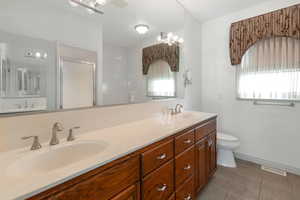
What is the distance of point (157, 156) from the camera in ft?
3.43

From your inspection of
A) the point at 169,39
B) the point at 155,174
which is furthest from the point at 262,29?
the point at 155,174

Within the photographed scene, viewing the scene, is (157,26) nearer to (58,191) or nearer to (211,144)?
(211,144)

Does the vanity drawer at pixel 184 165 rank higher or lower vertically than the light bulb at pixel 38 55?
lower

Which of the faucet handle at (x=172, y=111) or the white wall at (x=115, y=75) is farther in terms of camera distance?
the faucet handle at (x=172, y=111)

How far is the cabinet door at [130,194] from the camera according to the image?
0.79 meters

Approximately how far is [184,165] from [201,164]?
40 centimetres

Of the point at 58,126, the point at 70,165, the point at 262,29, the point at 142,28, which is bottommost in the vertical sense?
the point at 70,165

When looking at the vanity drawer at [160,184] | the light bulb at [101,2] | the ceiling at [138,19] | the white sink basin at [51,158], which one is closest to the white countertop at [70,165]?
the white sink basin at [51,158]

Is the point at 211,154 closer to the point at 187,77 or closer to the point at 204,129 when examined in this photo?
the point at 204,129

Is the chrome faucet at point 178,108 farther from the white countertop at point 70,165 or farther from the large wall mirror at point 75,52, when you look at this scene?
the white countertop at point 70,165

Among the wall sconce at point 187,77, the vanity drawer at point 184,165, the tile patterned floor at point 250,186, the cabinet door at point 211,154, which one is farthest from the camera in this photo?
the wall sconce at point 187,77

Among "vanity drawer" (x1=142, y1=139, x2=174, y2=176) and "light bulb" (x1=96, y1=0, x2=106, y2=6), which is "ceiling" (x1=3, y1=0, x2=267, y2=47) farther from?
"vanity drawer" (x1=142, y1=139, x2=174, y2=176)

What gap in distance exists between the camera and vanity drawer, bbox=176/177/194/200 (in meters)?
1.27

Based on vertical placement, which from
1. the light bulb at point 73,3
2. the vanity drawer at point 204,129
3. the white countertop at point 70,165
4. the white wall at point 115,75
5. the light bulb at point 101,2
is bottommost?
the vanity drawer at point 204,129
